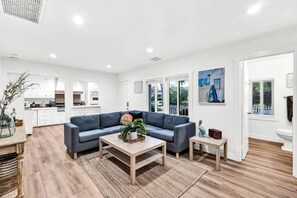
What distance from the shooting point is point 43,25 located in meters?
2.20

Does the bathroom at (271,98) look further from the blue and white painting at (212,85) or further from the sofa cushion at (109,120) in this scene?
the sofa cushion at (109,120)

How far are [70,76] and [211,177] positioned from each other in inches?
216

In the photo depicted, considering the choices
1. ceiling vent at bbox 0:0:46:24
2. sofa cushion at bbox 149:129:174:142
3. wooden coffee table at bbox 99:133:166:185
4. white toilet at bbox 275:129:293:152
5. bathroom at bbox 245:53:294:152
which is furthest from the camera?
bathroom at bbox 245:53:294:152

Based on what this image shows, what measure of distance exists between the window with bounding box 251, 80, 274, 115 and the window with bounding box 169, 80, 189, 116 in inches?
90.8

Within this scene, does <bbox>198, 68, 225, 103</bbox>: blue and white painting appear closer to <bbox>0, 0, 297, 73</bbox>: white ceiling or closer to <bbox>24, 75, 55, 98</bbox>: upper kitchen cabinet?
<bbox>0, 0, 297, 73</bbox>: white ceiling

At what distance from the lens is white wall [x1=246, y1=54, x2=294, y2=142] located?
369cm

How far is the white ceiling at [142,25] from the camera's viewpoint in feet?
5.67

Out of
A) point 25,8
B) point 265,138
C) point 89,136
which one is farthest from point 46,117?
point 265,138

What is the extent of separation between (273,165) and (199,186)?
1.72 metres

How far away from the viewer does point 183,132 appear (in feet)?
9.87

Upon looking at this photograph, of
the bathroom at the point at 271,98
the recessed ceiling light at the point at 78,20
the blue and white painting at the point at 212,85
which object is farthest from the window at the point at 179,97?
the recessed ceiling light at the point at 78,20

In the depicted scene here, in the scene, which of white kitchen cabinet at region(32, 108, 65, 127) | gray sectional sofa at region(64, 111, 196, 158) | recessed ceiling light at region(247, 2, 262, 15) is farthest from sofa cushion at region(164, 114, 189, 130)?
white kitchen cabinet at region(32, 108, 65, 127)

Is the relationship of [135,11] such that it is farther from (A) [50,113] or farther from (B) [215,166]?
(A) [50,113]

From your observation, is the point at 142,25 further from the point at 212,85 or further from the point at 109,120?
the point at 109,120
